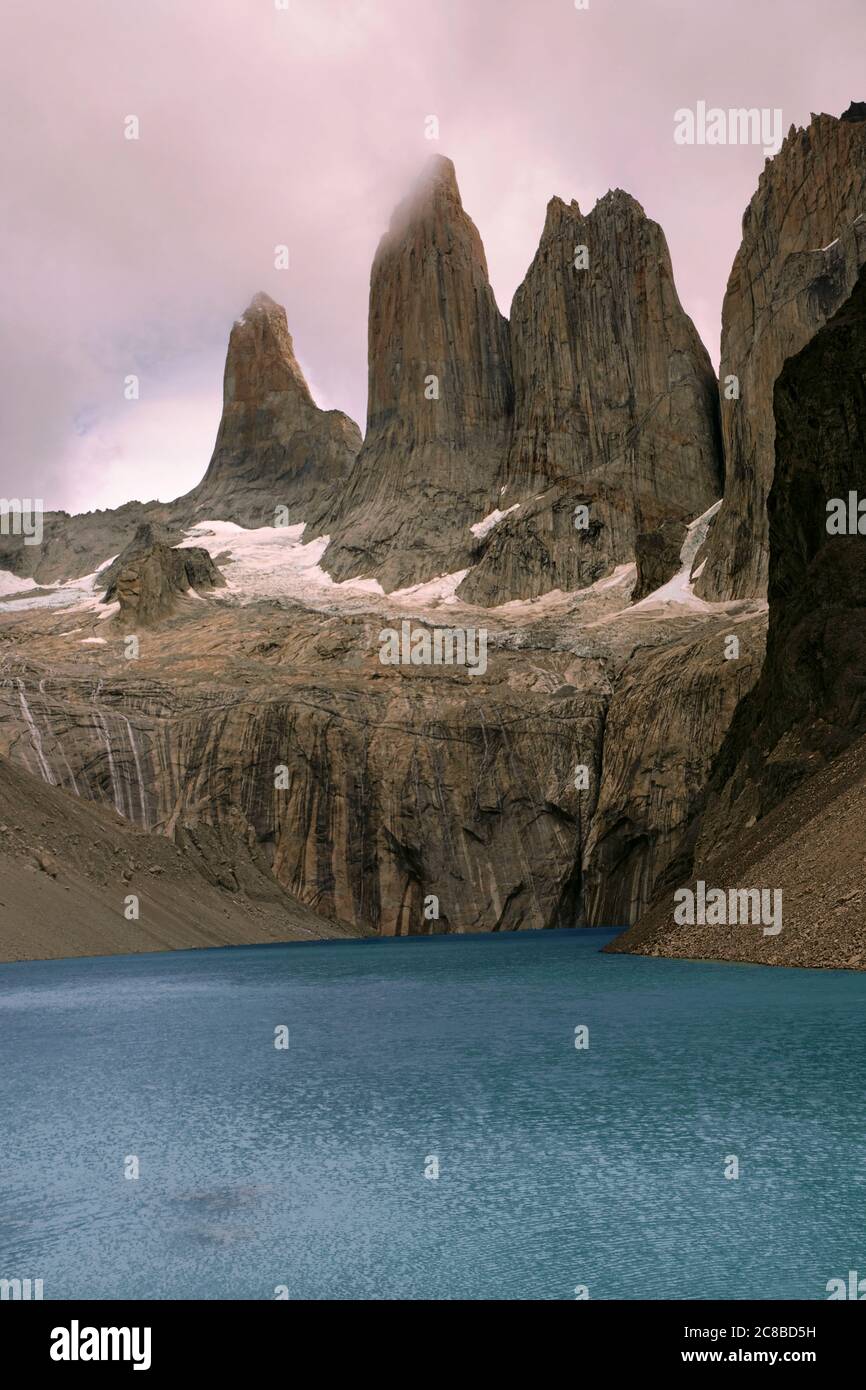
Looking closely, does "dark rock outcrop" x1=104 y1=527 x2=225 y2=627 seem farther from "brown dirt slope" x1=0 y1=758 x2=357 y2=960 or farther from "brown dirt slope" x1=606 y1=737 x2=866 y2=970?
"brown dirt slope" x1=606 y1=737 x2=866 y2=970

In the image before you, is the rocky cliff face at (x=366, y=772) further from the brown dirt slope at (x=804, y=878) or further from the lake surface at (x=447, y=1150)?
the lake surface at (x=447, y=1150)

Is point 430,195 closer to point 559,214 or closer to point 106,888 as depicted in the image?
point 559,214
